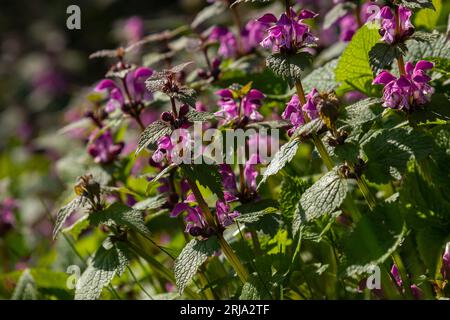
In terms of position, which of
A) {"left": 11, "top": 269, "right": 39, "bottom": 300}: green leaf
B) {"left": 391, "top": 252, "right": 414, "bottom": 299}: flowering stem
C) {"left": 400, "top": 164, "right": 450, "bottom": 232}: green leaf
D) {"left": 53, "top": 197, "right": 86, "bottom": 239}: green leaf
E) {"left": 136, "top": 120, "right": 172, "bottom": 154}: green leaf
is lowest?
{"left": 11, "top": 269, "right": 39, "bottom": 300}: green leaf

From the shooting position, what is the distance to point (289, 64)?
171 cm

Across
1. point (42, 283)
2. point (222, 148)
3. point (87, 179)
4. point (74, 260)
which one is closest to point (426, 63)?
point (222, 148)

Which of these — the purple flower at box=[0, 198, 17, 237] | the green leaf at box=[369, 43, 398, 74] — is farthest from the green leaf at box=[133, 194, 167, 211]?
the purple flower at box=[0, 198, 17, 237]

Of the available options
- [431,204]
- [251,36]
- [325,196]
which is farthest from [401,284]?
[251,36]

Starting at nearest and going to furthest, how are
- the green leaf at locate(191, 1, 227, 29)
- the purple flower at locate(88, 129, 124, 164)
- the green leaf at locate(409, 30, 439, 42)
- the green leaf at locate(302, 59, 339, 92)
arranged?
1. the green leaf at locate(409, 30, 439, 42)
2. the green leaf at locate(302, 59, 339, 92)
3. the purple flower at locate(88, 129, 124, 164)
4. the green leaf at locate(191, 1, 227, 29)

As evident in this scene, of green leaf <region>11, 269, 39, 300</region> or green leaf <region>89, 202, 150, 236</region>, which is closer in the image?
green leaf <region>89, 202, 150, 236</region>

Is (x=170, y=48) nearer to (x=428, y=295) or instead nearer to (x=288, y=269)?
(x=288, y=269)

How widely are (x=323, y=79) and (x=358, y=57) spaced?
198mm

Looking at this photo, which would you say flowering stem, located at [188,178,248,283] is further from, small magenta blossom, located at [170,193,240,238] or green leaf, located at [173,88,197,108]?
green leaf, located at [173,88,197,108]

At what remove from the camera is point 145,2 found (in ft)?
25.0

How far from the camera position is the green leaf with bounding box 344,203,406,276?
1.58m

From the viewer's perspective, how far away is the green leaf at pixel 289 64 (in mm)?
1677

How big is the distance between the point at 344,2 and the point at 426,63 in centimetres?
88

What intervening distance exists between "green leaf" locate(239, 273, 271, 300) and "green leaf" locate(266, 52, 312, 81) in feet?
1.68
